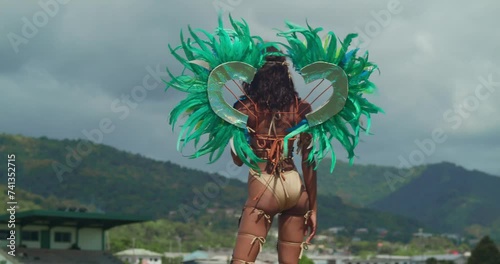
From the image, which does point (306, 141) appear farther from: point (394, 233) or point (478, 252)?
point (394, 233)

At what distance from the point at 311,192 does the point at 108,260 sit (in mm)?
30962

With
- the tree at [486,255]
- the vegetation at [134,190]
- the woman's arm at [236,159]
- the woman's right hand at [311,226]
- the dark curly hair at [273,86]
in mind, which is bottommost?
the woman's right hand at [311,226]

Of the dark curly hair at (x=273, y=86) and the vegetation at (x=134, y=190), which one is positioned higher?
the vegetation at (x=134, y=190)

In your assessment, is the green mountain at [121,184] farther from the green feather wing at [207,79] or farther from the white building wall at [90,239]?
the green feather wing at [207,79]

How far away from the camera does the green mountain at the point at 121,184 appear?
525ft

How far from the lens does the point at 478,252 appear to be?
56.0m

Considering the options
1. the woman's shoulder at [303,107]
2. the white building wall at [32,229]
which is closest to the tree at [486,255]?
the white building wall at [32,229]

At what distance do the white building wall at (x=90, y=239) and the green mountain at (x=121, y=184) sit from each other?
9578cm

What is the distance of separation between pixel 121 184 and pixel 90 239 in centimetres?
13265

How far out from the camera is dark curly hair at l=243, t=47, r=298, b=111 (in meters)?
13.4

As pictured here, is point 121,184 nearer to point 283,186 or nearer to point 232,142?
point 232,142

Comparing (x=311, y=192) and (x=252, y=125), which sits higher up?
(x=252, y=125)

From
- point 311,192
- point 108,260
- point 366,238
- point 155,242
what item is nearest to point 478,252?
point 108,260

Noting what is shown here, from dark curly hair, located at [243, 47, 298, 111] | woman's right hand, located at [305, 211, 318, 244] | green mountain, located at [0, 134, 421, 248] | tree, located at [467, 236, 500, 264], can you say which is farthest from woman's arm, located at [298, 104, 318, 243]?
green mountain, located at [0, 134, 421, 248]
